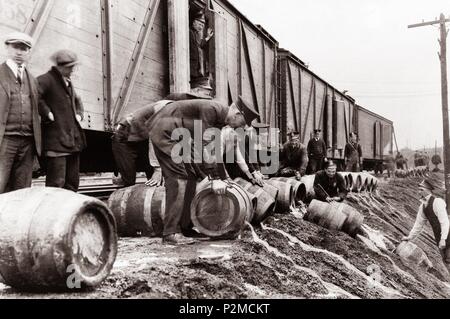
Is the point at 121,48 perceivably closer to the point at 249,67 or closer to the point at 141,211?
the point at 141,211

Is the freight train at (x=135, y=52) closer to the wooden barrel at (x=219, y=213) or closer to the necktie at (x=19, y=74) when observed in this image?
the necktie at (x=19, y=74)

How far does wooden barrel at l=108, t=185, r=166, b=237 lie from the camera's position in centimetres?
579

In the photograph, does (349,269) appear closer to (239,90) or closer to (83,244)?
(83,244)

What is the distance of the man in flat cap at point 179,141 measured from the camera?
529cm

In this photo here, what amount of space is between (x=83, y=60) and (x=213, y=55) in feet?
11.9

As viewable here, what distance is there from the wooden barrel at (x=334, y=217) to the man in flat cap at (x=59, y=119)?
4948 millimetres

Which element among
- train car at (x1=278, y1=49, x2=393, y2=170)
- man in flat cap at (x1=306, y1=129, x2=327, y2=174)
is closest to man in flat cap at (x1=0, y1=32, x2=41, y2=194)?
man in flat cap at (x1=306, y1=129, x2=327, y2=174)

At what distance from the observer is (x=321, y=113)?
19578 mm

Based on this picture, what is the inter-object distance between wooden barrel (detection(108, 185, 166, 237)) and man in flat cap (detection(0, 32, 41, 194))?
5.28 feet

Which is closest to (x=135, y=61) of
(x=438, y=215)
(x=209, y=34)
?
(x=209, y=34)

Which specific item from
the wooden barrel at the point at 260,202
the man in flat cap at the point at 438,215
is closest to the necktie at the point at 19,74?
the wooden barrel at the point at 260,202

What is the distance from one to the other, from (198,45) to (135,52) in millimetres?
2159
